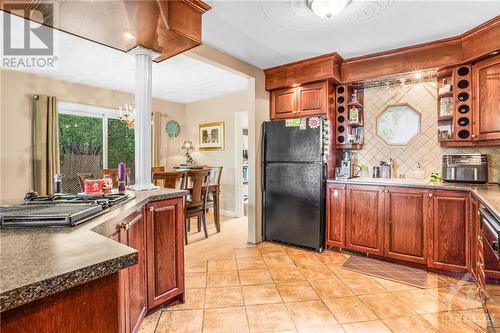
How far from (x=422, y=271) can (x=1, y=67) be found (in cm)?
557

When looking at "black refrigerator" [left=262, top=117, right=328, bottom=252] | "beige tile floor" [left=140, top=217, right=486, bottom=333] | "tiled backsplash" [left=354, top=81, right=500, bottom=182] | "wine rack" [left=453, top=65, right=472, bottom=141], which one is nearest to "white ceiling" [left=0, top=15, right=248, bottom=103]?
"black refrigerator" [left=262, top=117, right=328, bottom=252]

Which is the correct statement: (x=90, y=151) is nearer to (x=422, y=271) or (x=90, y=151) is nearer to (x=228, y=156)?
(x=228, y=156)

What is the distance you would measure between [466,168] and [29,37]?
4.69 meters

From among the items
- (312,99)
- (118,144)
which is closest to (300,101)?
(312,99)

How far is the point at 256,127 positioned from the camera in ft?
11.7

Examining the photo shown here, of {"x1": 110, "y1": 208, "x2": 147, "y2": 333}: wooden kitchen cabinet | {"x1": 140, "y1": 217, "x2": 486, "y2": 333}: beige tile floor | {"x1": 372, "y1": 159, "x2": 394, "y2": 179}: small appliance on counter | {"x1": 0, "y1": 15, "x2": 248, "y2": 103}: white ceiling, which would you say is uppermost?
{"x1": 0, "y1": 15, "x2": 248, "y2": 103}: white ceiling

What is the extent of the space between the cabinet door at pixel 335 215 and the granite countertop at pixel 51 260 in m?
2.65

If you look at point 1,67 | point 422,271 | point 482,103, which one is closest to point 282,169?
point 422,271

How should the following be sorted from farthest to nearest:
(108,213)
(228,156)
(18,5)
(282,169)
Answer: (228,156) → (282,169) → (18,5) → (108,213)

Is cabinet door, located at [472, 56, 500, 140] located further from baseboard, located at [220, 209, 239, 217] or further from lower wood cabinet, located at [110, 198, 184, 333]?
baseboard, located at [220, 209, 239, 217]

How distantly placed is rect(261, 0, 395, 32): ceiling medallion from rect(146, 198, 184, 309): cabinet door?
5.63 feet

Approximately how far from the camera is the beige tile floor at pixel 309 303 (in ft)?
5.93

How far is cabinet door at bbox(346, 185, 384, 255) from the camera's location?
2879 mm

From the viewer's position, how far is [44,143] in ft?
12.7
